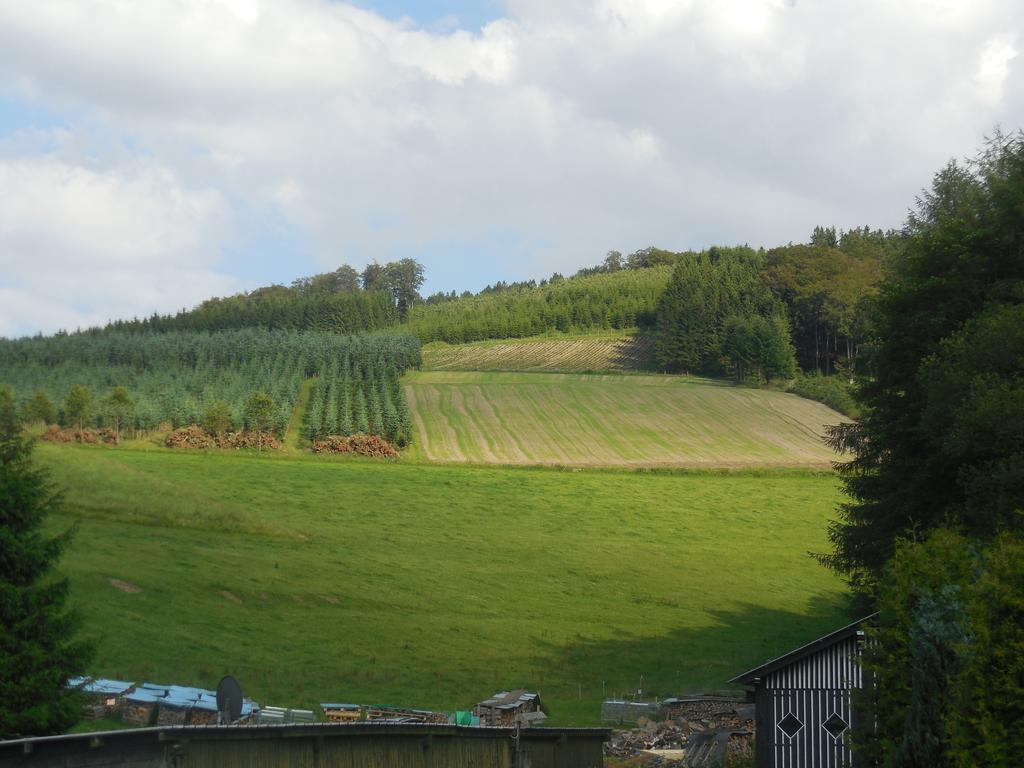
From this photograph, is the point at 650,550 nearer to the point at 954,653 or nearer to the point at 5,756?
the point at 954,653

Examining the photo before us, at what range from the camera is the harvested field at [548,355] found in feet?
487

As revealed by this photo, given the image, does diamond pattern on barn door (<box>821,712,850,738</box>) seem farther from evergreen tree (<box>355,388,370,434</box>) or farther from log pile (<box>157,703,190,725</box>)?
evergreen tree (<box>355,388,370,434</box>)

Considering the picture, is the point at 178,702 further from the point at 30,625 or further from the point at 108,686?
the point at 30,625

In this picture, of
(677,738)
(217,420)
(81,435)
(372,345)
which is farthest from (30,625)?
(372,345)

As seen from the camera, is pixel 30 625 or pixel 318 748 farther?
pixel 30 625

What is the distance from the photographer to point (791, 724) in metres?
27.0

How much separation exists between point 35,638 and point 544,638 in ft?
77.6

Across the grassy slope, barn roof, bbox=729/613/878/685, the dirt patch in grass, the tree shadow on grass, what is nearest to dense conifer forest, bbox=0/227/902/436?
the grassy slope

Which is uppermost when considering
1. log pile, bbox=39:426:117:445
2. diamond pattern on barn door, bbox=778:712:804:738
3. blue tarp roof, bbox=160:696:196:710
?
log pile, bbox=39:426:117:445

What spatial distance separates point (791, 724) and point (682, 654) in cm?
1564

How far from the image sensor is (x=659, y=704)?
3422cm

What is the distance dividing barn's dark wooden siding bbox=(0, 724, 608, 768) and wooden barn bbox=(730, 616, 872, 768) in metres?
4.10

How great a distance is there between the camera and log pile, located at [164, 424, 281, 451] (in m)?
86.9

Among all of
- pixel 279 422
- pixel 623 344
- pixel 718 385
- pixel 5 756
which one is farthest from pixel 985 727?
pixel 623 344
